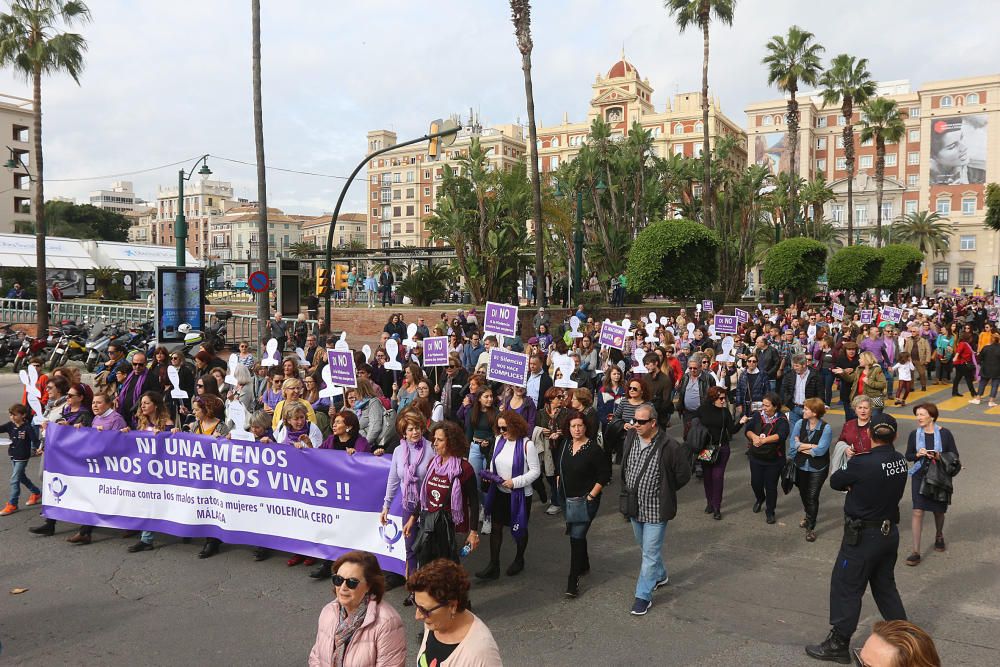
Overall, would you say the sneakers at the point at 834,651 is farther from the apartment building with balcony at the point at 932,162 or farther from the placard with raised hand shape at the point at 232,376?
the apartment building with balcony at the point at 932,162

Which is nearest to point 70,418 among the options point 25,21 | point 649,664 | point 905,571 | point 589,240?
point 649,664

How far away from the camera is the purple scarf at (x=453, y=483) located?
217 inches

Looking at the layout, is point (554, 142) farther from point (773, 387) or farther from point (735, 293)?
point (773, 387)

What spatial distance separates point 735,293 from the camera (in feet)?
137

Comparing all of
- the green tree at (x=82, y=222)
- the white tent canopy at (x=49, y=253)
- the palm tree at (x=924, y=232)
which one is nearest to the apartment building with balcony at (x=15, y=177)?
the green tree at (x=82, y=222)

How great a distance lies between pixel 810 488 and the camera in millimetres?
7609

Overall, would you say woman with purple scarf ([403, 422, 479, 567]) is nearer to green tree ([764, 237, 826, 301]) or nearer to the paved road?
the paved road

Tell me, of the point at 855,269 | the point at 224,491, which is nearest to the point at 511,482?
the point at 224,491

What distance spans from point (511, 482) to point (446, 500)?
811mm

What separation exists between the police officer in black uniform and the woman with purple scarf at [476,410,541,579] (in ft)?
7.62

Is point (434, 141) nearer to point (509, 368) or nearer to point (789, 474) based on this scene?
point (509, 368)

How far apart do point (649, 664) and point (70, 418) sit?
6130 millimetres

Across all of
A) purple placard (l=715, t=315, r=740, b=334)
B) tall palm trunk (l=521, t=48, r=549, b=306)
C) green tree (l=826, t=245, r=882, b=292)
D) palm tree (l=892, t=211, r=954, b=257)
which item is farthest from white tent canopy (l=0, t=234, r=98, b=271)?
palm tree (l=892, t=211, r=954, b=257)

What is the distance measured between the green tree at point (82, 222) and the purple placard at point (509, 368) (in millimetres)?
82366
